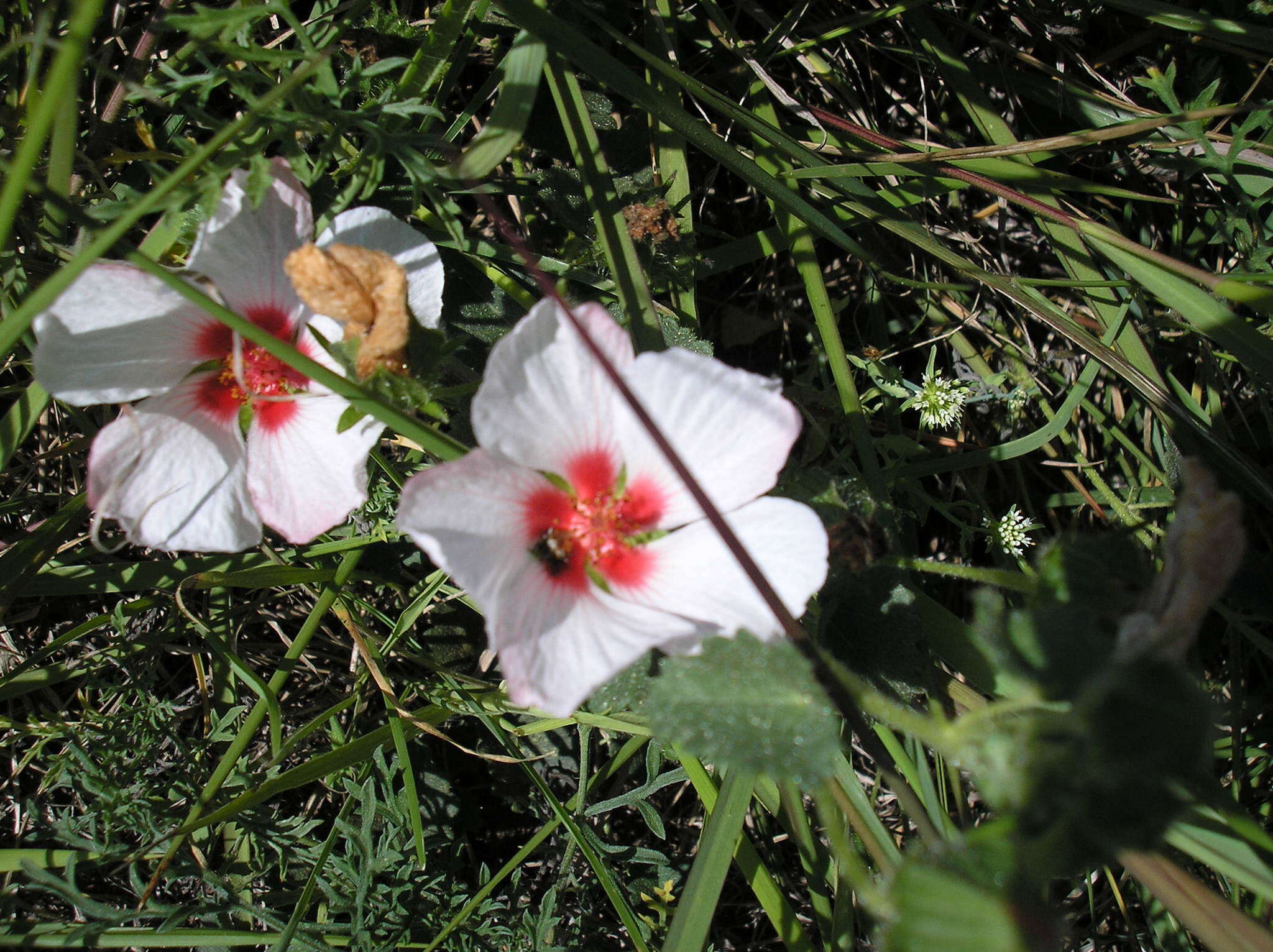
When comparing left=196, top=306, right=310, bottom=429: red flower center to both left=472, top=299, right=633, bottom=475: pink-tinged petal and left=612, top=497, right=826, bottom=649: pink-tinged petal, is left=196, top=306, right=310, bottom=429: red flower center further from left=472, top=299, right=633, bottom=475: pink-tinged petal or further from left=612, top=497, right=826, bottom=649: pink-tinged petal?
left=612, top=497, right=826, bottom=649: pink-tinged petal

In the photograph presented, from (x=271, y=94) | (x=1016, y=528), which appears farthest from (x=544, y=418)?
(x=1016, y=528)

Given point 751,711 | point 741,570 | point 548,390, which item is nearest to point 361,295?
point 548,390

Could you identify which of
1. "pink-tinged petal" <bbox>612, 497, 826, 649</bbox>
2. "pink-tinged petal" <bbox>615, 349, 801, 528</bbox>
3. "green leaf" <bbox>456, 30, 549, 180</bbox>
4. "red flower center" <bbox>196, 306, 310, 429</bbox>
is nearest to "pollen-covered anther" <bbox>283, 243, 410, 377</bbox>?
"green leaf" <bbox>456, 30, 549, 180</bbox>

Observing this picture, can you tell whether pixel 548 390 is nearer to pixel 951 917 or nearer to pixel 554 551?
pixel 554 551

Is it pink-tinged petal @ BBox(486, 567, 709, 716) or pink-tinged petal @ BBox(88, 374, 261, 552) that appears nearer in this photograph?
pink-tinged petal @ BBox(486, 567, 709, 716)

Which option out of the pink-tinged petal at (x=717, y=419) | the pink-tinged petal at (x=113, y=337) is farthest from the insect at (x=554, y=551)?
the pink-tinged petal at (x=113, y=337)

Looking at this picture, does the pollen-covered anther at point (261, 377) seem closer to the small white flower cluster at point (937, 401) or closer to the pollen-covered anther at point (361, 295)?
the pollen-covered anther at point (361, 295)

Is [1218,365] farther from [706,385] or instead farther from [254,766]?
[254,766]
